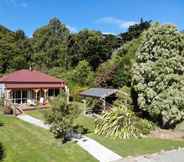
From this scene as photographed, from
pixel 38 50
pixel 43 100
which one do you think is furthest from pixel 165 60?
pixel 38 50

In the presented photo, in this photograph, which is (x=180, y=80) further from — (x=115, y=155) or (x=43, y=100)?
(x=43, y=100)

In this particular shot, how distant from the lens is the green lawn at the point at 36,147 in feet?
53.3

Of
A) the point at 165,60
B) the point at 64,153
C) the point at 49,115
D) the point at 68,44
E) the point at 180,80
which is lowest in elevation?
the point at 64,153

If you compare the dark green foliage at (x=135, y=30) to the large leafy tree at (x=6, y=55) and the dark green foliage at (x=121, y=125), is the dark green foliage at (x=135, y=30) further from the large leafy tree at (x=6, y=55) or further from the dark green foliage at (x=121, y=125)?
the dark green foliage at (x=121, y=125)

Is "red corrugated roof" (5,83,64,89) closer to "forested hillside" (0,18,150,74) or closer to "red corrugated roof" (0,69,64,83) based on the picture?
"red corrugated roof" (0,69,64,83)

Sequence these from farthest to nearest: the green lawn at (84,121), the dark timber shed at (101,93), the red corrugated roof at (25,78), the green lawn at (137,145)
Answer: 1. the red corrugated roof at (25,78)
2. the dark timber shed at (101,93)
3. the green lawn at (84,121)
4. the green lawn at (137,145)

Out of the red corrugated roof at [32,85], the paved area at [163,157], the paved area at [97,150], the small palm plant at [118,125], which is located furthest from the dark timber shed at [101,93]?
the paved area at [163,157]

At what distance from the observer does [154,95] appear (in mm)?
23484

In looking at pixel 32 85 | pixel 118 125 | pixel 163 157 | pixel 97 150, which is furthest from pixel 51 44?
pixel 163 157

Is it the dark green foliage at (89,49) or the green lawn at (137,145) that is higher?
the dark green foliage at (89,49)

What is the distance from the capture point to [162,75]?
917 inches

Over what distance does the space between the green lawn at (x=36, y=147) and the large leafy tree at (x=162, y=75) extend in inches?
320

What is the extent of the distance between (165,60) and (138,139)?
7.01 meters

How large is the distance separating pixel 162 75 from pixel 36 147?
1127 cm
